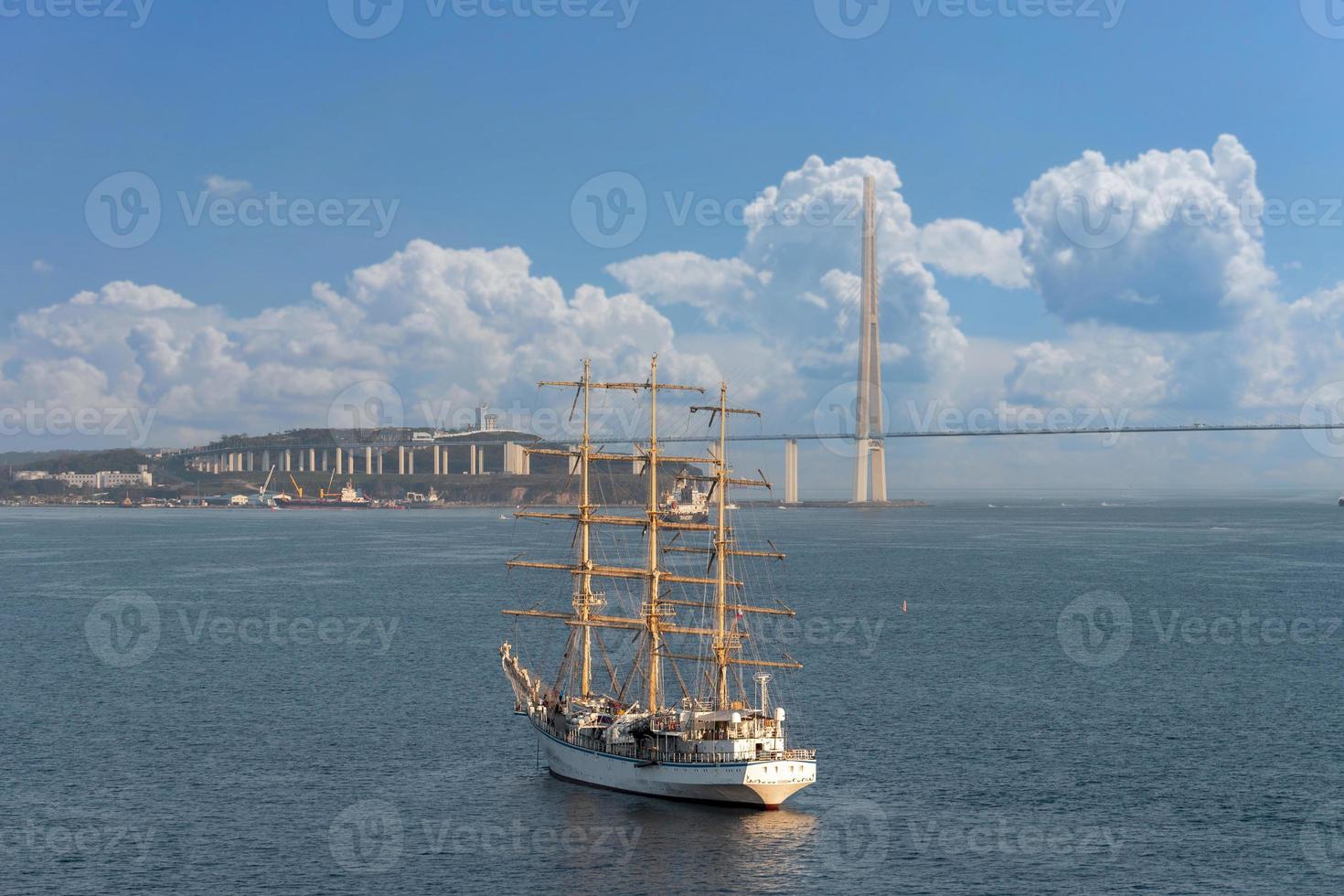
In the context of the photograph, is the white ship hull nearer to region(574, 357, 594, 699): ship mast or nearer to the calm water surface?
the calm water surface

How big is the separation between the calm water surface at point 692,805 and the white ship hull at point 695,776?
66 centimetres

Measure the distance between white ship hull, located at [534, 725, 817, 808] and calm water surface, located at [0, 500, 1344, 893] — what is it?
659 mm

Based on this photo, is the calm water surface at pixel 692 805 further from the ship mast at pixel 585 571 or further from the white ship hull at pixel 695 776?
the ship mast at pixel 585 571

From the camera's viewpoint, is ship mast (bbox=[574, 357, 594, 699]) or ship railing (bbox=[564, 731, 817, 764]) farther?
ship mast (bbox=[574, 357, 594, 699])

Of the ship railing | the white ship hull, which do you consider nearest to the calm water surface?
the white ship hull

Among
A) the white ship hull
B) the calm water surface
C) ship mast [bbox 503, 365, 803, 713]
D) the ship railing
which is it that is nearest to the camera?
the calm water surface

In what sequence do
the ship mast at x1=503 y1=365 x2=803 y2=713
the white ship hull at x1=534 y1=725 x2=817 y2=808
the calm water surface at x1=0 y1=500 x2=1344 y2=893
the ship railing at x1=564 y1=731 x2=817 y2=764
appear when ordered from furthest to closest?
the ship mast at x1=503 y1=365 x2=803 y2=713 → the ship railing at x1=564 y1=731 x2=817 y2=764 → the white ship hull at x1=534 y1=725 x2=817 y2=808 → the calm water surface at x1=0 y1=500 x2=1344 y2=893

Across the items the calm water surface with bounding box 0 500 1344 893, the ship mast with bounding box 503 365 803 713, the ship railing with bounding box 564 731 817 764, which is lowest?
the calm water surface with bounding box 0 500 1344 893

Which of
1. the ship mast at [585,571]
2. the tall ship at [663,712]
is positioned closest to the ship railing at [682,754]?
the tall ship at [663,712]

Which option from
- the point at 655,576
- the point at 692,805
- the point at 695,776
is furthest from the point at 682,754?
the point at 655,576

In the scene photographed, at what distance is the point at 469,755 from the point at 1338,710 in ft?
106

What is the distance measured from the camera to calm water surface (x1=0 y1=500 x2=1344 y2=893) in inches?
1339

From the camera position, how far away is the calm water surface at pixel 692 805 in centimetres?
3400

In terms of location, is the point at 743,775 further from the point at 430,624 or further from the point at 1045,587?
the point at 1045,587
